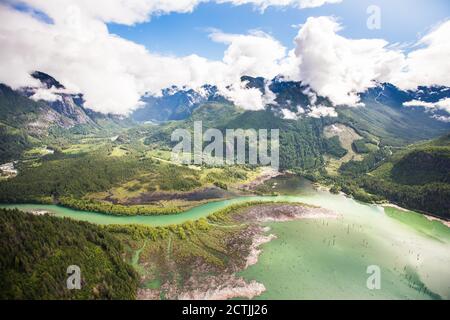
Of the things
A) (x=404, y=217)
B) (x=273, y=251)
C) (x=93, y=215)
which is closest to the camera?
(x=273, y=251)

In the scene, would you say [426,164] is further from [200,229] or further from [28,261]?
[28,261]

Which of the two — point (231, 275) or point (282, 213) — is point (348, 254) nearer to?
point (282, 213)

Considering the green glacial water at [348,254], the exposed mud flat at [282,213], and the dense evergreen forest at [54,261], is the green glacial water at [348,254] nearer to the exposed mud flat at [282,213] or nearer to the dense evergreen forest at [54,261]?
the exposed mud flat at [282,213]

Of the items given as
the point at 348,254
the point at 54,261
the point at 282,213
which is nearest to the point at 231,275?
the point at 348,254

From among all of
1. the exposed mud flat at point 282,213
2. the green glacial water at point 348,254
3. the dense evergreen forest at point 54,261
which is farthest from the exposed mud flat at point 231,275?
the dense evergreen forest at point 54,261

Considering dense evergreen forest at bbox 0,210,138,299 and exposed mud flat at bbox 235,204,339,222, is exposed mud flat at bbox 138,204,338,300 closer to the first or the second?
exposed mud flat at bbox 235,204,339,222
